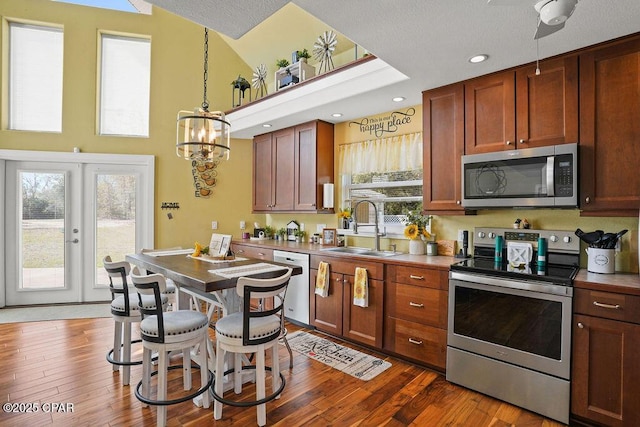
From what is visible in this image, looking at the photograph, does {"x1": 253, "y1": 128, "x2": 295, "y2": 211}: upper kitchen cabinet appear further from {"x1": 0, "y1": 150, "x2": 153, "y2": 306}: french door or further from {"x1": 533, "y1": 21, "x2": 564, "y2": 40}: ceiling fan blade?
{"x1": 533, "y1": 21, "x2": 564, "y2": 40}: ceiling fan blade

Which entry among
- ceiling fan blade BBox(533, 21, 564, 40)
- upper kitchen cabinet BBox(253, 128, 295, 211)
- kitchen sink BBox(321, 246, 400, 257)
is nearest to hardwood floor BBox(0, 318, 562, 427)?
kitchen sink BBox(321, 246, 400, 257)

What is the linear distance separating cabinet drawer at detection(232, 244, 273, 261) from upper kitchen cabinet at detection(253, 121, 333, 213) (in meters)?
0.64

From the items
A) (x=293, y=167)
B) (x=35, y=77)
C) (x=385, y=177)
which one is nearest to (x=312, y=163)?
(x=293, y=167)

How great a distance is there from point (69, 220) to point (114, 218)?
1.76 feet

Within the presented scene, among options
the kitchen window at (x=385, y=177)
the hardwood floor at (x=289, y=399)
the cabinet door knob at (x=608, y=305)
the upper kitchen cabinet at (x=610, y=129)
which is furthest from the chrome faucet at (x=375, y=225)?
the cabinet door knob at (x=608, y=305)

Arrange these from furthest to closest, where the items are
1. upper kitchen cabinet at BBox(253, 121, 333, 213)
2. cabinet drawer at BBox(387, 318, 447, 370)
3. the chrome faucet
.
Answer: upper kitchen cabinet at BBox(253, 121, 333, 213) < the chrome faucet < cabinet drawer at BBox(387, 318, 447, 370)

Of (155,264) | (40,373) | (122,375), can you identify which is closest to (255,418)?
(122,375)

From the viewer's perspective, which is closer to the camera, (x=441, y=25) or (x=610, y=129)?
(x=441, y=25)

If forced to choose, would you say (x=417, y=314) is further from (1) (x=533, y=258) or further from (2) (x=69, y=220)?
(2) (x=69, y=220)

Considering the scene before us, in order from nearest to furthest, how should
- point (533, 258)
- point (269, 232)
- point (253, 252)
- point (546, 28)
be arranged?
point (546, 28)
point (533, 258)
point (253, 252)
point (269, 232)

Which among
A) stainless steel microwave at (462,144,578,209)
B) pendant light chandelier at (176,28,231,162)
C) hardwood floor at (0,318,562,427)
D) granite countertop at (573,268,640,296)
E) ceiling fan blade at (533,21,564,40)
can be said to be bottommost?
hardwood floor at (0,318,562,427)

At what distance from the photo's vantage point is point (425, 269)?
9.20ft

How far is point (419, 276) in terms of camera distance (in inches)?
112

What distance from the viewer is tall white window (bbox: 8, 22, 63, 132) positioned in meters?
4.48
